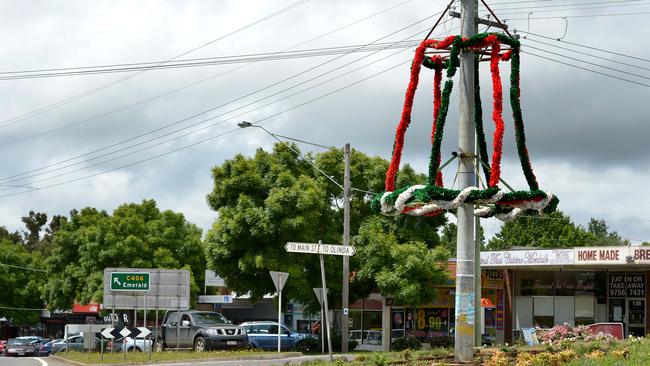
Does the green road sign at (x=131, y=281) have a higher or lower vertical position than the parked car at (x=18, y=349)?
higher

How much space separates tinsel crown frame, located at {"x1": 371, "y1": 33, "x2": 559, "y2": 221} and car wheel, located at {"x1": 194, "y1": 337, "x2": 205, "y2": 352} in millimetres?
17422

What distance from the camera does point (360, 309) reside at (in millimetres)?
51375

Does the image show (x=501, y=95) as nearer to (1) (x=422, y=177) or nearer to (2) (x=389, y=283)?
(2) (x=389, y=283)

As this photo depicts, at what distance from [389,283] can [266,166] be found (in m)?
7.24

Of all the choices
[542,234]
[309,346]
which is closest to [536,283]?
[309,346]

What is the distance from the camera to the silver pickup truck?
1305 inches

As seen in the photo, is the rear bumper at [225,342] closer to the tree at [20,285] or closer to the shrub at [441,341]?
the shrub at [441,341]

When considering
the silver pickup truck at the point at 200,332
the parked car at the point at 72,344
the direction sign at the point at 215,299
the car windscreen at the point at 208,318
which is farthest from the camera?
the direction sign at the point at 215,299

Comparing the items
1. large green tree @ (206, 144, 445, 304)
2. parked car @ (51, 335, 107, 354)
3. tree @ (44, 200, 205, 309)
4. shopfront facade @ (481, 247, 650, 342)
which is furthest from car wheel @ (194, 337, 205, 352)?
tree @ (44, 200, 205, 309)

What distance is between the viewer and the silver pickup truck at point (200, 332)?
33156mm

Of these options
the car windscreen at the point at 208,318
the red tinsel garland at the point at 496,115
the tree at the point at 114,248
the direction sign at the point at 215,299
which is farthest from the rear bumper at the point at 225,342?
the direction sign at the point at 215,299

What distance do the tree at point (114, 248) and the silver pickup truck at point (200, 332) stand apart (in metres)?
21.1

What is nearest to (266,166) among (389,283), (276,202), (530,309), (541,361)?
(276,202)

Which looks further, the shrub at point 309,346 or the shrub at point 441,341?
the shrub at point 441,341
